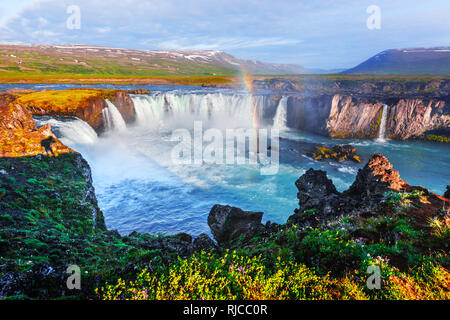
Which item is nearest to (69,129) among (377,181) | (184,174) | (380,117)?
(184,174)

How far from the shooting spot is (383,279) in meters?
4.46

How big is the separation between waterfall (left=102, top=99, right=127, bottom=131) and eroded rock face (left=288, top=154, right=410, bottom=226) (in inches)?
1566

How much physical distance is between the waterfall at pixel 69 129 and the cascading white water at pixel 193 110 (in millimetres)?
17980

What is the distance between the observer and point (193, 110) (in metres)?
58.6

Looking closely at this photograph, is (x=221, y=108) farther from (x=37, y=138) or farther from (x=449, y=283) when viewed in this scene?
(x=449, y=283)

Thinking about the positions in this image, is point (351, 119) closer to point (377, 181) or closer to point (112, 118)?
point (377, 181)

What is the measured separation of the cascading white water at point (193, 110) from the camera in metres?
52.3

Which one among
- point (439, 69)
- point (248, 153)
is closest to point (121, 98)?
point (248, 153)

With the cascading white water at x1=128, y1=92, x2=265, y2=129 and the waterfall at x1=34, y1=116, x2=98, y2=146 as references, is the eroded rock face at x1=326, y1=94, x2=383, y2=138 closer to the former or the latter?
the cascading white water at x1=128, y1=92, x2=265, y2=129

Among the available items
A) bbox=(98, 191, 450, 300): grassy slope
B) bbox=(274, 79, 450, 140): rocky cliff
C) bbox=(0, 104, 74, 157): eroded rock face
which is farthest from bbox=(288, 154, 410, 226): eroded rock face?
bbox=(274, 79, 450, 140): rocky cliff

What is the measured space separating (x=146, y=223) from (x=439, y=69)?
273721 millimetres

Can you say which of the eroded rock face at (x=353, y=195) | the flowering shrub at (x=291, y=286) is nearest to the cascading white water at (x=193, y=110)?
the eroded rock face at (x=353, y=195)

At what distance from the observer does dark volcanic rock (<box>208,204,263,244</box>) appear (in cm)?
1174

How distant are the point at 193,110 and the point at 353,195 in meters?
51.3
